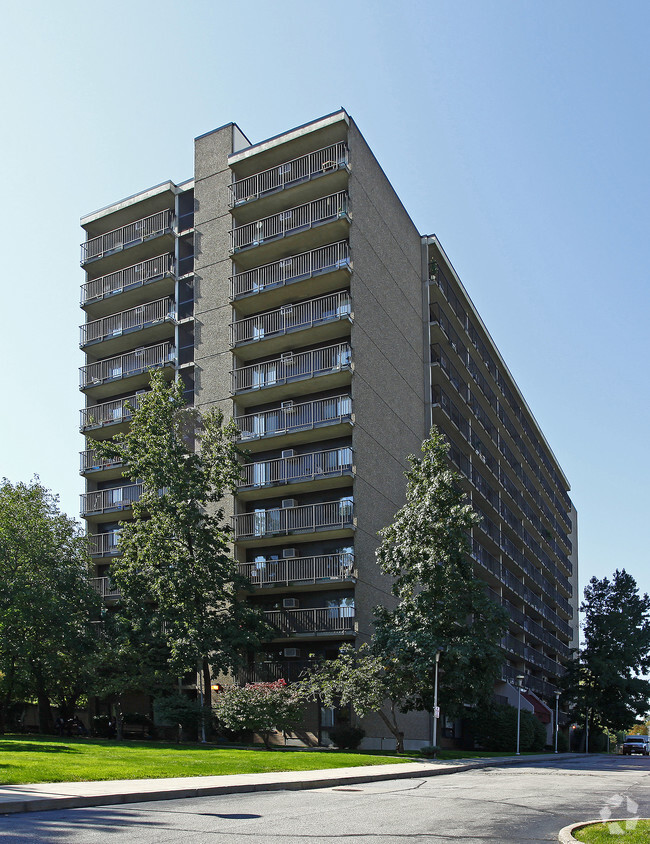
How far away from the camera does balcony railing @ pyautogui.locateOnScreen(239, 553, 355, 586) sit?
115ft

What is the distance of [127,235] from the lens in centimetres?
4691

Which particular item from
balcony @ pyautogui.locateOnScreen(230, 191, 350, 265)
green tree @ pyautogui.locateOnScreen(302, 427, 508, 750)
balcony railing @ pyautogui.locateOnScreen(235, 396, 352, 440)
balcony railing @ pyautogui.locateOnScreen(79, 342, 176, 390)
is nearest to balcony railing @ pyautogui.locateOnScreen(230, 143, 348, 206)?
balcony @ pyautogui.locateOnScreen(230, 191, 350, 265)

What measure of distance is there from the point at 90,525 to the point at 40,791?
32.9m

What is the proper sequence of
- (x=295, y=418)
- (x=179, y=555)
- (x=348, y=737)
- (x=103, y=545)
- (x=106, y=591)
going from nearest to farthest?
1. (x=348, y=737)
2. (x=179, y=555)
3. (x=295, y=418)
4. (x=106, y=591)
5. (x=103, y=545)

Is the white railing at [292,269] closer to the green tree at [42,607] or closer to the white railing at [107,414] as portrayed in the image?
the white railing at [107,414]

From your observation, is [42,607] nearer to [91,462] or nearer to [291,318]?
[91,462]

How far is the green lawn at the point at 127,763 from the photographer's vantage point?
1555 centimetres

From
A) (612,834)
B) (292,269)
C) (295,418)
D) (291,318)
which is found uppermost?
(292,269)

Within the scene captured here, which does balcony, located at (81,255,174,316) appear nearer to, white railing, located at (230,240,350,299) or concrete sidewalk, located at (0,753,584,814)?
white railing, located at (230,240,350,299)

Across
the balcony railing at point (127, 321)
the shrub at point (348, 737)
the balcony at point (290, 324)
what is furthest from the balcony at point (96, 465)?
the shrub at point (348, 737)

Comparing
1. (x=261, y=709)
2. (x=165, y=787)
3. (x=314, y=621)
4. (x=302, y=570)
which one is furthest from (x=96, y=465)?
(x=165, y=787)

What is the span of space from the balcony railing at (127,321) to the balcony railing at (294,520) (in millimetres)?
12259

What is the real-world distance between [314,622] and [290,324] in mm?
13670

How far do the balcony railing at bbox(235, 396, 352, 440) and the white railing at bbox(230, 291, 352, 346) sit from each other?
3600 mm
